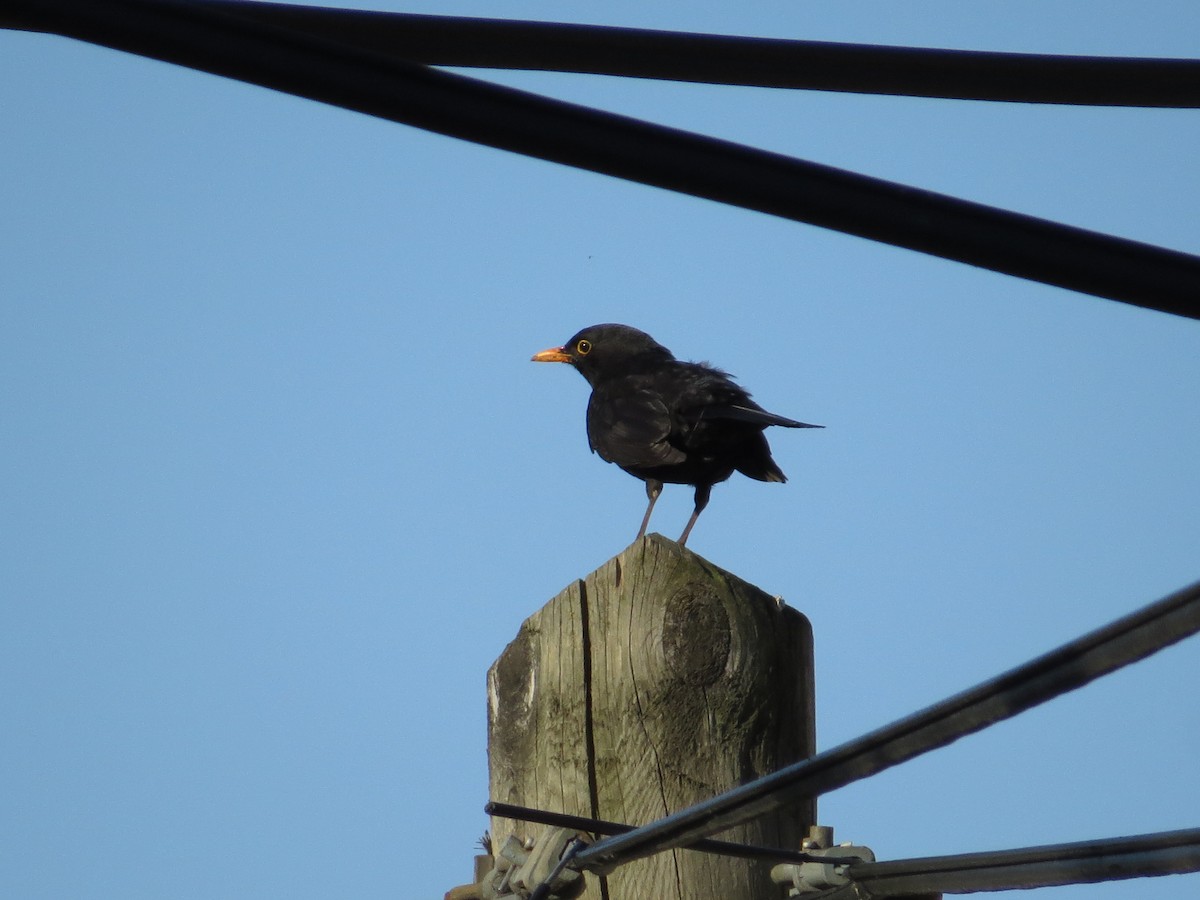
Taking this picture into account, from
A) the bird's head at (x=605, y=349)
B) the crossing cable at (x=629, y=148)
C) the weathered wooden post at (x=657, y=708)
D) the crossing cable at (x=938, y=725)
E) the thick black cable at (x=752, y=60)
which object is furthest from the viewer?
the bird's head at (x=605, y=349)

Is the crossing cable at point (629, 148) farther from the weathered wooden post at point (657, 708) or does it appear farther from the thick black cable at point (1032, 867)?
the weathered wooden post at point (657, 708)

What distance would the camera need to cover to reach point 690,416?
821 centimetres

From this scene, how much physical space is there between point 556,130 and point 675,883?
1928 millimetres

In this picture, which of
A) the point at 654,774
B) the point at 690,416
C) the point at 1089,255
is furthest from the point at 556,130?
the point at 690,416

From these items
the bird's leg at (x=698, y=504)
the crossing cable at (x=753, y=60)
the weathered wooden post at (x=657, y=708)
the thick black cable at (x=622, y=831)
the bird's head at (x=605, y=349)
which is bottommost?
the thick black cable at (x=622, y=831)

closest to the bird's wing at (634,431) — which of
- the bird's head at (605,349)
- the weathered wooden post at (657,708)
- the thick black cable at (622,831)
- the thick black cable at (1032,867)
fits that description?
the bird's head at (605,349)

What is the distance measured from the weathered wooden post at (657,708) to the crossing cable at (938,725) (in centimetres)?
29

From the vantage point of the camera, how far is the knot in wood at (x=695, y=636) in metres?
2.96

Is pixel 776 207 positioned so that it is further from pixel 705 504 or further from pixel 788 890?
pixel 705 504

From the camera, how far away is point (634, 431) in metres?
8.33

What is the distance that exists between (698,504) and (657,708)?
6038 millimetres

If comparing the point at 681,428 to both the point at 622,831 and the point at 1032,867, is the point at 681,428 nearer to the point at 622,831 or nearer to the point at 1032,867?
the point at 622,831

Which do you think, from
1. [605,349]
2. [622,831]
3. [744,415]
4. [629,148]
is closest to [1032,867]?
[622,831]

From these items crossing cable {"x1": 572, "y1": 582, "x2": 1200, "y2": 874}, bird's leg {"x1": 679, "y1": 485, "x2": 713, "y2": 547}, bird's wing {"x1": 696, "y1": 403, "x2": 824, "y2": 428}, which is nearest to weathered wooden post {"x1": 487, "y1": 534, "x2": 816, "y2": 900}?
crossing cable {"x1": 572, "y1": 582, "x2": 1200, "y2": 874}
